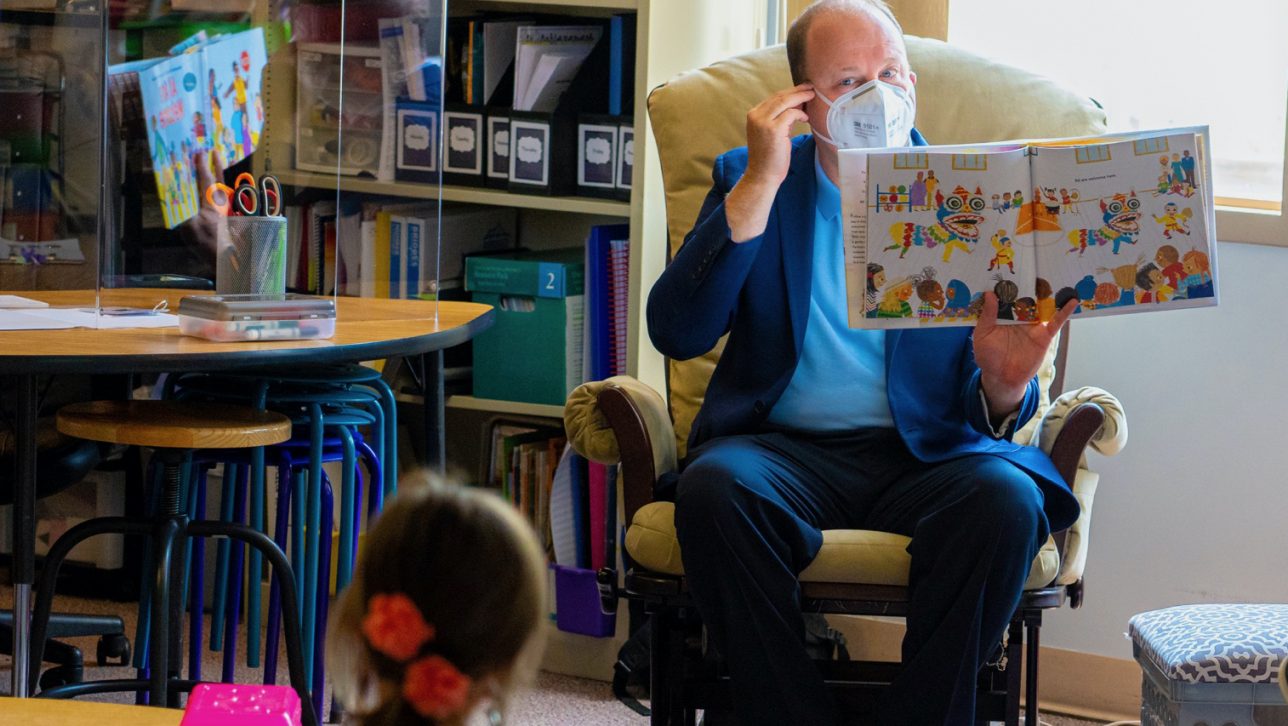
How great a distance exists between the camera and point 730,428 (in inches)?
83.5

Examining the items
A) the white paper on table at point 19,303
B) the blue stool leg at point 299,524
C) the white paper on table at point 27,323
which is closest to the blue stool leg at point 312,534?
the blue stool leg at point 299,524

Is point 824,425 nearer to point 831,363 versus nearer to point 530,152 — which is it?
A: point 831,363

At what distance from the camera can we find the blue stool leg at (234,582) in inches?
92.1

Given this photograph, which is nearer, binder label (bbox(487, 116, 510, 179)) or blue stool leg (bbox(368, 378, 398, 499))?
blue stool leg (bbox(368, 378, 398, 499))

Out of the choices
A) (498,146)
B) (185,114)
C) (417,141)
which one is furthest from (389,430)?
(498,146)

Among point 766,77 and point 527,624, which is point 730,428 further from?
point 527,624

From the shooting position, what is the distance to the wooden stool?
1.90 m

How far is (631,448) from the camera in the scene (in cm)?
201

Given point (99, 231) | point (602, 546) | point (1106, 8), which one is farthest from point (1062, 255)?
point (99, 231)

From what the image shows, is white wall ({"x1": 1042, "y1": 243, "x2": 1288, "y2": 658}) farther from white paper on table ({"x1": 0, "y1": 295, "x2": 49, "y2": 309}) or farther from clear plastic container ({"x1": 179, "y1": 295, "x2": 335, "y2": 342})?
white paper on table ({"x1": 0, "y1": 295, "x2": 49, "y2": 309})

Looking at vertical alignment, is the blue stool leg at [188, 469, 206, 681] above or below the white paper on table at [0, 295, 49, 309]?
below

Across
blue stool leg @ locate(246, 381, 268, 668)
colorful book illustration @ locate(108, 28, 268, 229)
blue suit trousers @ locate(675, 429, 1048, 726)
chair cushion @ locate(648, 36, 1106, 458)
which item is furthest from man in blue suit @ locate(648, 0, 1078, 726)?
colorful book illustration @ locate(108, 28, 268, 229)

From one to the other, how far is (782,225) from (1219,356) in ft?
2.87

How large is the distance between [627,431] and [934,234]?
0.48 meters
